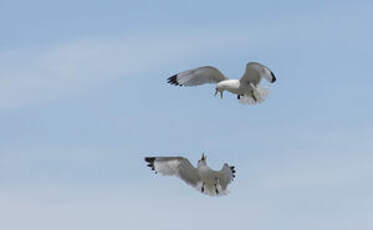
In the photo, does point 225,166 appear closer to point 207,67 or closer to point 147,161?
point 147,161

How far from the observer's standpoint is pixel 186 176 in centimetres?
2873

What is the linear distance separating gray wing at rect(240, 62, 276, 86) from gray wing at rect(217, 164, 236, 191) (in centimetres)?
306

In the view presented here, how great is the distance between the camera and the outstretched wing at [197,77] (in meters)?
31.6

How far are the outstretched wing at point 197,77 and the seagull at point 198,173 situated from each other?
11.1ft

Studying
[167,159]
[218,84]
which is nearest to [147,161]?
[167,159]

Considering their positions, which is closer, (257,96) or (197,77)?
(257,96)

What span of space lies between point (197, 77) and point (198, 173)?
4058mm

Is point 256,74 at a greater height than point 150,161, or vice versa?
point 256,74

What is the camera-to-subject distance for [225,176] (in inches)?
1097

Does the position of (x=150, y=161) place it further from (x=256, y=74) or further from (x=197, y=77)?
(x=197, y=77)

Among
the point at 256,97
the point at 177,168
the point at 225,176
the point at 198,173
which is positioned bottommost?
the point at 225,176

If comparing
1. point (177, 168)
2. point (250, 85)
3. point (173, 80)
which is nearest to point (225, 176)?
point (177, 168)

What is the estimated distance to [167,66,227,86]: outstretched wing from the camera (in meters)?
31.6

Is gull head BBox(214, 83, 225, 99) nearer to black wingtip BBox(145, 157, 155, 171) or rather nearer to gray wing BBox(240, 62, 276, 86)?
gray wing BBox(240, 62, 276, 86)
